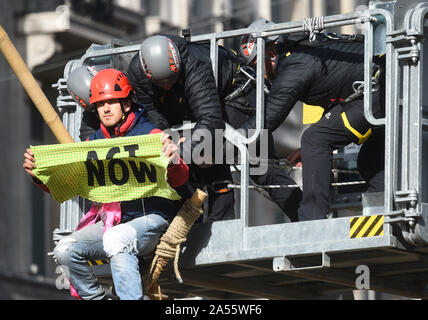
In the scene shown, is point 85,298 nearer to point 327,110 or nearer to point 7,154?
point 327,110

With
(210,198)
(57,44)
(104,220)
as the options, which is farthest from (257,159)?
(57,44)

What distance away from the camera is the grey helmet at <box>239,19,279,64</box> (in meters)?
12.5

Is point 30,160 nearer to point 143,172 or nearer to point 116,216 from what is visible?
point 116,216

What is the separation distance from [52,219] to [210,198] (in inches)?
539

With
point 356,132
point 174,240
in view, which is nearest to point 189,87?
point 174,240

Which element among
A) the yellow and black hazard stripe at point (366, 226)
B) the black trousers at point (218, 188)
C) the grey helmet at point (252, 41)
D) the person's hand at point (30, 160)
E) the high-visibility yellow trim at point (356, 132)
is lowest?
the yellow and black hazard stripe at point (366, 226)

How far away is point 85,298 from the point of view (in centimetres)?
1225

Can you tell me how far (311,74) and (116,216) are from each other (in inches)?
74.4

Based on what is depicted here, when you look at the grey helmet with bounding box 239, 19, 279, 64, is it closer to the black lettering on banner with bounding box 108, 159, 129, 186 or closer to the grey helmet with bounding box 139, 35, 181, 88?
the grey helmet with bounding box 139, 35, 181, 88

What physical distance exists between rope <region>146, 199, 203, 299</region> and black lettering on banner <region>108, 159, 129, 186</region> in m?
0.51

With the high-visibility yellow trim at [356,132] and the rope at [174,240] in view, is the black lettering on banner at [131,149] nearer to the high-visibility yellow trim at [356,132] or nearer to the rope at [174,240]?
the rope at [174,240]

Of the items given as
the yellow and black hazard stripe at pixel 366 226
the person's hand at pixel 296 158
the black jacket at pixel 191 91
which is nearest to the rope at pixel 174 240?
the black jacket at pixel 191 91

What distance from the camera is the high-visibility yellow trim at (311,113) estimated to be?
13.8 meters

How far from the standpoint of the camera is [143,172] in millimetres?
12227
